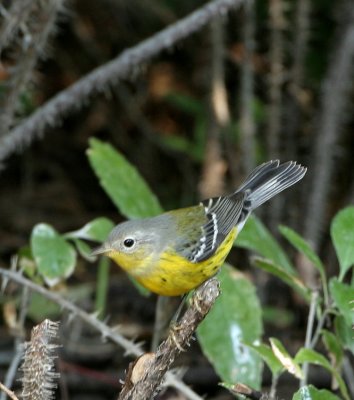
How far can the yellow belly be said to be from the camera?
357 cm

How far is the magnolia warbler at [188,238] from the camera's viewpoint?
364cm

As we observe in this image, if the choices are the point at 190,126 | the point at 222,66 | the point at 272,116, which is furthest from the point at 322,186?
the point at 190,126

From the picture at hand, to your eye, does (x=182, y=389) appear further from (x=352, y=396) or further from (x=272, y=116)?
(x=272, y=116)

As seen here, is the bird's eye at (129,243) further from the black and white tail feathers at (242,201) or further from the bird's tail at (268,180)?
the bird's tail at (268,180)

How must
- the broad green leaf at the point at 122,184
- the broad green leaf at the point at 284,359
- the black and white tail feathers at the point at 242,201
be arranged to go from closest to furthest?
1. the broad green leaf at the point at 284,359
2. the broad green leaf at the point at 122,184
3. the black and white tail feathers at the point at 242,201

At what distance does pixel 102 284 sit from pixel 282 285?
4.28 feet

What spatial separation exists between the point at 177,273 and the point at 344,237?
778 mm

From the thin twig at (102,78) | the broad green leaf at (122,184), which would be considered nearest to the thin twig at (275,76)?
the thin twig at (102,78)

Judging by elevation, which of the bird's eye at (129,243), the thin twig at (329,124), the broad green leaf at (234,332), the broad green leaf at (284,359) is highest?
the thin twig at (329,124)

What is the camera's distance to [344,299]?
287 centimetres

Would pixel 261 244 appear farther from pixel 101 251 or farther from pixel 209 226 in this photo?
pixel 101 251

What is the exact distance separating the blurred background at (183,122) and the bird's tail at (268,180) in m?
0.73

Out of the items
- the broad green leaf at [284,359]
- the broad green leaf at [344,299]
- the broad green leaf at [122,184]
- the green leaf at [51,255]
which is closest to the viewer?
the broad green leaf at [284,359]

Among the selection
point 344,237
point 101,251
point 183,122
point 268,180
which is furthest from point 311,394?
point 183,122
